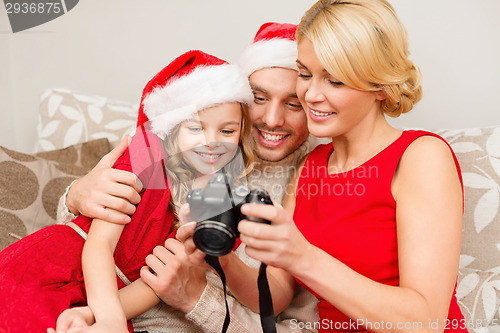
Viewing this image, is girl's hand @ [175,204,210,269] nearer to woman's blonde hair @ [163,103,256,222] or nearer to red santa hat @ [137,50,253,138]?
woman's blonde hair @ [163,103,256,222]

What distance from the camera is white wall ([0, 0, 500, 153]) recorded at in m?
1.70

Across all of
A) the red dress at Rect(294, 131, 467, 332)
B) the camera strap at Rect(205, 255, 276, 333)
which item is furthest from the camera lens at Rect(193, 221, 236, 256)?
the red dress at Rect(294, 131, 467, 332)

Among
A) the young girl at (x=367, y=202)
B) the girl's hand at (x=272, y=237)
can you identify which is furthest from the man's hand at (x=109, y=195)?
the girl's hand at (x=272, y=237)

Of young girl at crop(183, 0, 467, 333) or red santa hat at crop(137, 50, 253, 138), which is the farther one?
red santa hat at crop(137, 50, 253, 138)

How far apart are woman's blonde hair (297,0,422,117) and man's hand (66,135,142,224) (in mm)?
566

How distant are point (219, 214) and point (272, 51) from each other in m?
0.69

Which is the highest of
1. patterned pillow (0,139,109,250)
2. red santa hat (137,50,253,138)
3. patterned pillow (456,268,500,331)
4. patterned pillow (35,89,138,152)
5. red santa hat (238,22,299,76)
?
red santa hat (238,22,299,76)

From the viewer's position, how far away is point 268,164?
1.40m

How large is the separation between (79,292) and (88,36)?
4.75 ft

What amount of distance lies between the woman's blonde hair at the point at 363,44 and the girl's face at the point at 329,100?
3 centimetres

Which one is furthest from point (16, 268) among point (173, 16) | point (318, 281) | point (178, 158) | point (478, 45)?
point (478, 45)

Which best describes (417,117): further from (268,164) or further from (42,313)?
(42,313)

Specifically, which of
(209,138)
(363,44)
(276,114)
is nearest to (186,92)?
(209,138)

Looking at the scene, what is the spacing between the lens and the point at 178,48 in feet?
6.54
